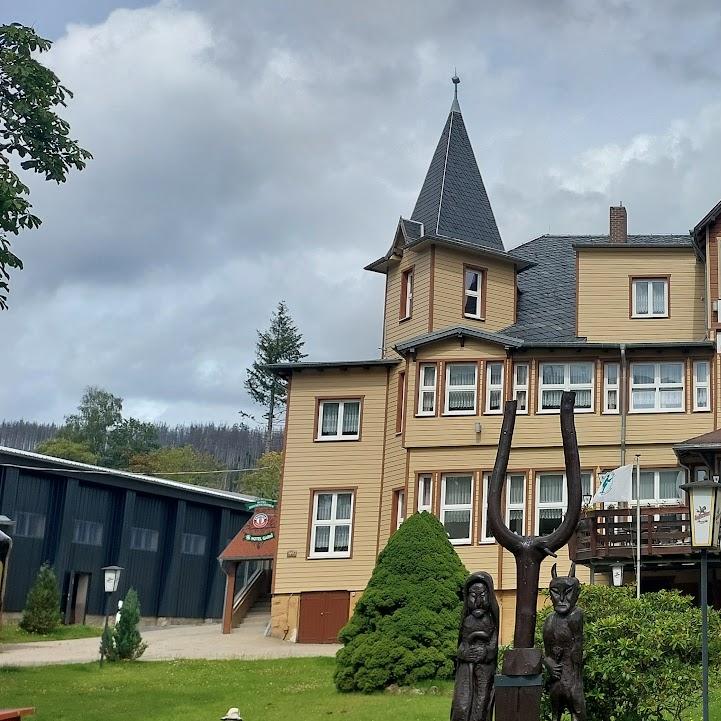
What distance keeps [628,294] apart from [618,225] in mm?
3417

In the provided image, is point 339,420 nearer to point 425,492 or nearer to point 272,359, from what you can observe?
point 425,492

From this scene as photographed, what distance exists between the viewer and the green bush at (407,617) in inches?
864

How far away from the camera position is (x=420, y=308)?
34.6m

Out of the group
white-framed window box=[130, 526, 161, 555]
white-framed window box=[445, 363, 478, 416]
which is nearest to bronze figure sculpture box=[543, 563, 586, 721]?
white-framed window box=[445, 363, 478, 416]

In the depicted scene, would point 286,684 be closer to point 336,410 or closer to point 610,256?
point 336,410

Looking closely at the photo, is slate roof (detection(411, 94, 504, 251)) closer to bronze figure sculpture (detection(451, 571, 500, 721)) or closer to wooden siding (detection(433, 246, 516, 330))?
wooden siding (detection(433, 246, 516, 330))

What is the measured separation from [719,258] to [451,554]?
42.0 ft

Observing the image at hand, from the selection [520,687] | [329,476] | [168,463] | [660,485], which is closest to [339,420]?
[329,476]

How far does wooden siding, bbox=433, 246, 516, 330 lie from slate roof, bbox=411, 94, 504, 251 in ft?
1.88

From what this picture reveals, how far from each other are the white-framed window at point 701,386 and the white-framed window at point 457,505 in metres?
6.37

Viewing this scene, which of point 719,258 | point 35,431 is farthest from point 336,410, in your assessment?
point 35,431

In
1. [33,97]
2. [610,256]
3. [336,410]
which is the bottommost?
[336,410]

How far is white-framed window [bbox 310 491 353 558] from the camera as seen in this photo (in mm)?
34188

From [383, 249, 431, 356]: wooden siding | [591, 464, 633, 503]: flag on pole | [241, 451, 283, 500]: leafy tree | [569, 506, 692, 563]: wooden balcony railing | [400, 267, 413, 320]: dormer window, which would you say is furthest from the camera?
[241, 451, 283, 500]: leafy tree
